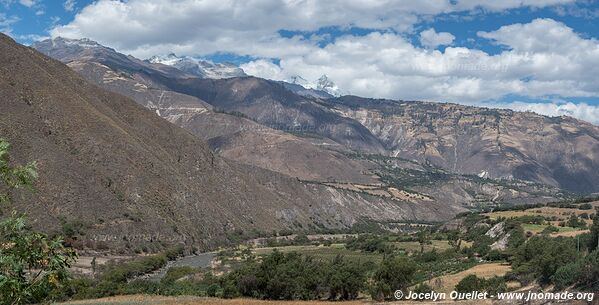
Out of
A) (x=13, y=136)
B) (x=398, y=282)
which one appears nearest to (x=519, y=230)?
(x=398, y=282)

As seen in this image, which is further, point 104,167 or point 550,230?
point 104,167

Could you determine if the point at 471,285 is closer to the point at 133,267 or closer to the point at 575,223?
the point at 133,267

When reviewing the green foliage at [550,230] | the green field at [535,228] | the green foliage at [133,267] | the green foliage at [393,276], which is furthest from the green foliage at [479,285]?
the green field at [535,228]

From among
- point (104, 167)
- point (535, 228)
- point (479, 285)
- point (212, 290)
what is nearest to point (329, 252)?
point (535, 228)

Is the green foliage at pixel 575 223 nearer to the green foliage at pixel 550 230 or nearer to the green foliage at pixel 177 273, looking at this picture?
the green foliage at pixel 550 230

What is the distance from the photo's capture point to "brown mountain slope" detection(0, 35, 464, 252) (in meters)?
117

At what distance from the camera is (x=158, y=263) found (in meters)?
111

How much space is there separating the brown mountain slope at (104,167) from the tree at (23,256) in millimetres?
98137

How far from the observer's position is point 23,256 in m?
12.3

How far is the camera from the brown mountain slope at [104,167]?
11712 cm

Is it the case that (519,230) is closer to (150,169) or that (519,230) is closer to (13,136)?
(150,169)

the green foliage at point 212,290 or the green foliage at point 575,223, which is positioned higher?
the green foliage at point 212,290

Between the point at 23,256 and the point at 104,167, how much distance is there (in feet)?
420

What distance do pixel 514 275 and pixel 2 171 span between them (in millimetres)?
64135
